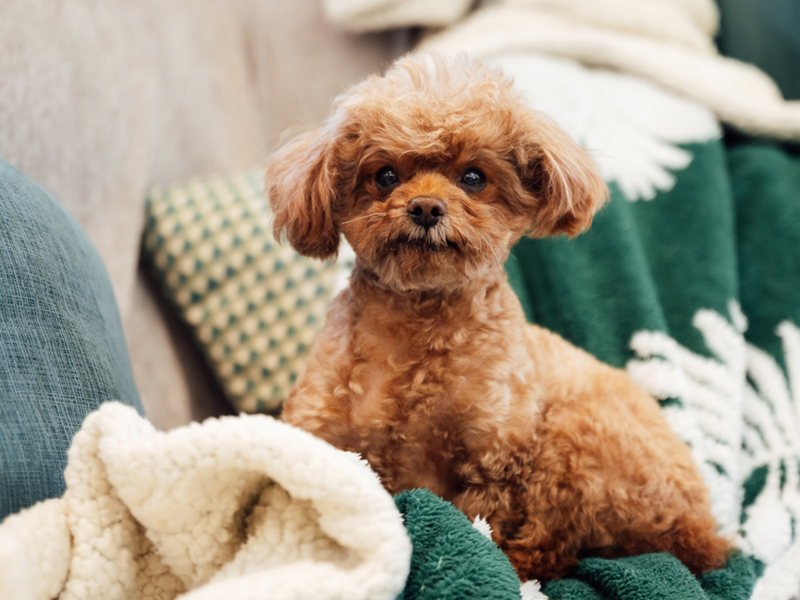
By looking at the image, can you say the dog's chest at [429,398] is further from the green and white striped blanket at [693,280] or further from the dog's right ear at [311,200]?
the green and white striped blanket at [693,280]

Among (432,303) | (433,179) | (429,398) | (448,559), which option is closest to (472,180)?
(433,179)

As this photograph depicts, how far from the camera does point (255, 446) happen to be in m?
0.55

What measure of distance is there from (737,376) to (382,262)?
82 centimetres

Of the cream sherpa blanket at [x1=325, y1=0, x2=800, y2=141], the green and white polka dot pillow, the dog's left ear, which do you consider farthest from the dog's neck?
the cream sherpa blanket at [x1=325, y1=0, x2=800, y2=141]

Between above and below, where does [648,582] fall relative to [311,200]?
below

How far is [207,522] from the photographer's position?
579 mm

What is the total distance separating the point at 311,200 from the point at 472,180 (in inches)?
8.1

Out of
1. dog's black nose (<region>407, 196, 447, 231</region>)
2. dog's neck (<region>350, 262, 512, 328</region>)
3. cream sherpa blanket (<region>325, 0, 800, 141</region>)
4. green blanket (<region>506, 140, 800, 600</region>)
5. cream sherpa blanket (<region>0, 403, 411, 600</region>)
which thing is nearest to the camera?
cream sherpa blanket (<region>0, 403, 411, 600</region>)

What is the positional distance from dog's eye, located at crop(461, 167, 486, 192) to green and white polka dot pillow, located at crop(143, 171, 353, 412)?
54 centimetres

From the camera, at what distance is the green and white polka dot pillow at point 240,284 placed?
4.14 feet

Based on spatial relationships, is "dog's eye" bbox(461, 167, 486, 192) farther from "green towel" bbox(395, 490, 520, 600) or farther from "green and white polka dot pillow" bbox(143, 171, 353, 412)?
"green and white polka dot pillow" bbox(143, 171, 353, 412)

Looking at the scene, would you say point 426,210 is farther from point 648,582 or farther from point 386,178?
point 648,582

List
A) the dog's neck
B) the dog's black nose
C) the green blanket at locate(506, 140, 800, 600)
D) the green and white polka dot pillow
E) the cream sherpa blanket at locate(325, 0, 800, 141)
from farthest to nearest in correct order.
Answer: the cream sherpa blanket at locate(325, 0, 800, 141) < the green and white polka dot pillow < the green blanket at locate(506, 140, 800, 600) < the dog's neck < the dog's black nose

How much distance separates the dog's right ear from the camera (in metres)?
0.78
